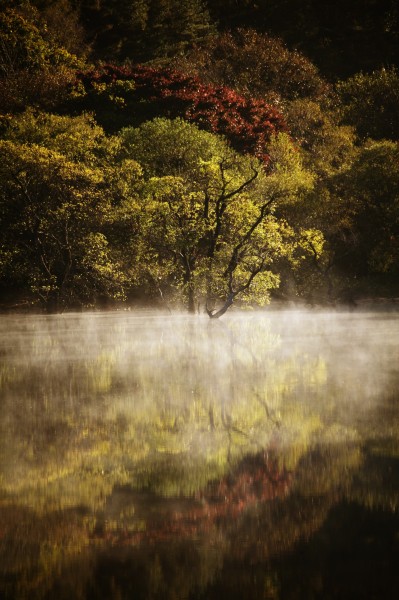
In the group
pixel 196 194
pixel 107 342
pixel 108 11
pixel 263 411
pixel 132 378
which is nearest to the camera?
pixel 263 411

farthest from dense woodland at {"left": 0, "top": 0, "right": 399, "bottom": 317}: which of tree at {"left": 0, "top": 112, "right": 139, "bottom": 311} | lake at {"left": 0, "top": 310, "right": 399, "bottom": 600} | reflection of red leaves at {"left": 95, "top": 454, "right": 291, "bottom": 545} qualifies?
reflection of red leaves at {"left": 95, "top": 454, "right": 291, "bottom": 545}

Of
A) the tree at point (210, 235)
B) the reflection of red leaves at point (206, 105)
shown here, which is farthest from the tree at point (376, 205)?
the tree at point (210, 235)

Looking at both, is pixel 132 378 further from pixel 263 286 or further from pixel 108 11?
pixel 108 11

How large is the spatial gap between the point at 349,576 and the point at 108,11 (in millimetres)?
80222

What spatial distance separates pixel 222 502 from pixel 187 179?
36.3 m

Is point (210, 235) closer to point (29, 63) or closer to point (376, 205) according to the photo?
point (376, 205)

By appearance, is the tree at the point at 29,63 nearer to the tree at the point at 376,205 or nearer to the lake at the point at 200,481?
the tree at the point at 376,205

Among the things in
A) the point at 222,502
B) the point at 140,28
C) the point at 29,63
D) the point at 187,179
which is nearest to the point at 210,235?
the point at 187,179

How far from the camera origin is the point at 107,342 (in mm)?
27328

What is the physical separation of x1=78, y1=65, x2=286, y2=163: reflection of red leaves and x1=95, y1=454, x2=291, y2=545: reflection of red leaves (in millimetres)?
49548

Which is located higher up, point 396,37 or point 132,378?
point 396,37

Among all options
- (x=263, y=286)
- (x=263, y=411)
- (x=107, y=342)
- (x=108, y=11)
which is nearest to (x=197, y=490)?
(x=263, y=411)

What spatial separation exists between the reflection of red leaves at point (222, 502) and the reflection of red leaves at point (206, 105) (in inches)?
1951

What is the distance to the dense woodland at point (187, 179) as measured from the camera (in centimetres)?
4166
